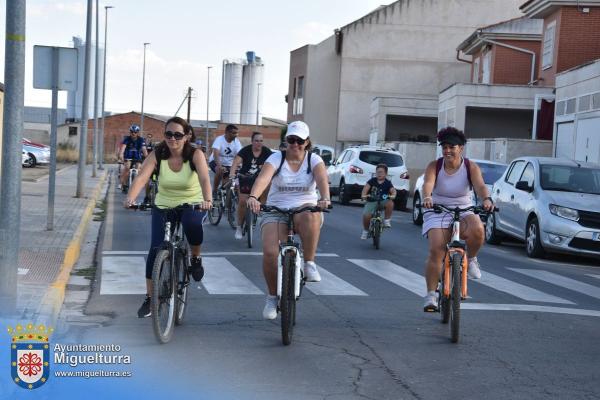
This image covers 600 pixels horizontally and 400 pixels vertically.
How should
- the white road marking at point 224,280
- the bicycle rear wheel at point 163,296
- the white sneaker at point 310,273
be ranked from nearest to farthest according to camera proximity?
the bicycle rear wheel at point 163,296, the white sneaker at point 310,273, the white road marking at point 224,280

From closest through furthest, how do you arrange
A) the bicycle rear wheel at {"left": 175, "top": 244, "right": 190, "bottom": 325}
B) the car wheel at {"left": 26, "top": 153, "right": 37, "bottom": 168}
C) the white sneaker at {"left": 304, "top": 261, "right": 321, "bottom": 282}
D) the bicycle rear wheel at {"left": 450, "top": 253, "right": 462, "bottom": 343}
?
1. the bicycle rear wheel at {"left": 450, "top": 253, "right": 462, "bottom": 343}
2. the bicycle rear wheel at {"left": 175, "top": 244, "right": 190, "bottom": 325}
3. the white sneaker at {"left": 304, "top": 261, "right": 321, "bottom": 282}
4. the car wheel at {"left": 26, "top": 153, "right": 37, "bottom": 168}

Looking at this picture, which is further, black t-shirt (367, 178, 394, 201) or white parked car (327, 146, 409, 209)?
white parked car (327, 146, 409, 209)

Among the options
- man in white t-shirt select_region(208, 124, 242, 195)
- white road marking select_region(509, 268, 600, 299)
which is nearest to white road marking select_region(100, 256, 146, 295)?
white road marking select_region(509, 268, 600, 299)

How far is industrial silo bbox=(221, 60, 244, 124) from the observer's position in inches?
3787

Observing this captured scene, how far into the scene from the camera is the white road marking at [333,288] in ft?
35.0

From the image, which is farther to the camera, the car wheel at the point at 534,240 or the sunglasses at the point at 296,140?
the car wheel at the point at 534,240

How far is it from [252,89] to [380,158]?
6873 cm

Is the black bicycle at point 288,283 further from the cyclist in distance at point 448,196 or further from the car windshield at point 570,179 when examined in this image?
the car windshield at point 570,179

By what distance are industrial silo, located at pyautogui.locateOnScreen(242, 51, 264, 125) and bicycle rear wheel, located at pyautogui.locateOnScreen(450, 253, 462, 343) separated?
88.4m

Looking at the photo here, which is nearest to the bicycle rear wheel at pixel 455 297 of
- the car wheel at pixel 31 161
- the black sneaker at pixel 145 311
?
the black sneaker at pixel 145 311

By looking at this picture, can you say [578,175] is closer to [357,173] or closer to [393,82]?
[357,173]

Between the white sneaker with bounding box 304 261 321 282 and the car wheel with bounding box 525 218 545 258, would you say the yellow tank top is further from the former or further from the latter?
the car wheel with bounding box 525 218 545 258

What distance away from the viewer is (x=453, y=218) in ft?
28.7

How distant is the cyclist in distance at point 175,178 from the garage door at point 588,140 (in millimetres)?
19513
